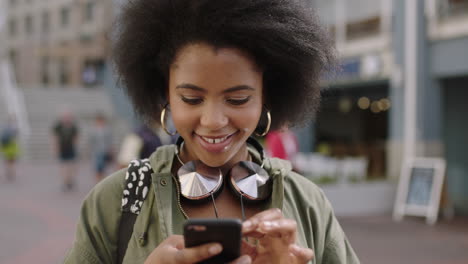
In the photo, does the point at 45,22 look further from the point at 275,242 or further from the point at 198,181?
the point at 275,242

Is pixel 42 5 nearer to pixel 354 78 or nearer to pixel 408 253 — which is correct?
pixel 354 78

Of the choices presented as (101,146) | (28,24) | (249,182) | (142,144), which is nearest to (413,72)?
(101,146)

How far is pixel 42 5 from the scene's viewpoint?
32562 mm

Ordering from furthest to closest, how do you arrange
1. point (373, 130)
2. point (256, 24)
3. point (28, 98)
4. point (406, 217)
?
point (28, 98), point (373, 130), point (406, 217), point (256, 24)

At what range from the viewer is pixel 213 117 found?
124cm

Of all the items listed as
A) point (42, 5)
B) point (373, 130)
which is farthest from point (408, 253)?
point (42, 5)

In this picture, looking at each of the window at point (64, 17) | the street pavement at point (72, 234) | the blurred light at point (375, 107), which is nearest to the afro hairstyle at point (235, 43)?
the street pavement at point (72, 234)

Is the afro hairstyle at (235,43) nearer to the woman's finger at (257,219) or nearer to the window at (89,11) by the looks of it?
the woman's finger at (257,219)

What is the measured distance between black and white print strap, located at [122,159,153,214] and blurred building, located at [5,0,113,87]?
893 inches

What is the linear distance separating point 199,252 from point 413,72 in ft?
30.7

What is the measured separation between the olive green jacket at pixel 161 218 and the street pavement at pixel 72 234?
168 inches

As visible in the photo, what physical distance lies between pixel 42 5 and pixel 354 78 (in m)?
27.1

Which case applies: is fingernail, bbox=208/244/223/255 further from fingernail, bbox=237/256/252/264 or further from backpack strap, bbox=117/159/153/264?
backpack strap, bbox=117/159/153/264

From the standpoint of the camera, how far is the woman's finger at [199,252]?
0.98 metres
